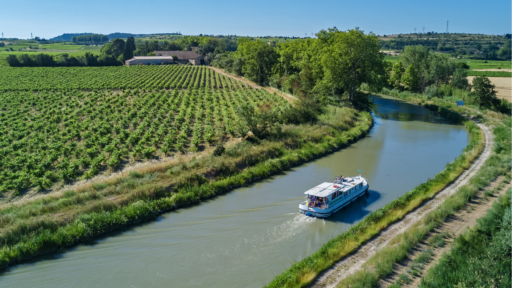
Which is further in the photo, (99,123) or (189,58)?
(189,58)

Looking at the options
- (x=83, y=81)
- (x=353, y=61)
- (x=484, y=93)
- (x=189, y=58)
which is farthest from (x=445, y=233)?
(x=189, y=58)

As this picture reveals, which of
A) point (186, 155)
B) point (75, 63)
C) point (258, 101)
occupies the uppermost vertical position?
point (75, 63)

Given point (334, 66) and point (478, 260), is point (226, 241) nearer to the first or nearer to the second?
point (478, 260)

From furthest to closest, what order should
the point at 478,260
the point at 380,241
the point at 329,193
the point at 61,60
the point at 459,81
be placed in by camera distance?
the point at 61,60 → the point at 459,81 → the point at 329,193 → the point at 380,241 → the point at 478,260

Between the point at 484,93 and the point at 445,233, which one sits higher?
the point at 484,93

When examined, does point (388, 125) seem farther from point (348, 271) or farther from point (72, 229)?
point (72, 229)

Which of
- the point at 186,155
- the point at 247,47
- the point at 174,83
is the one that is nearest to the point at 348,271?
the point at 186,155

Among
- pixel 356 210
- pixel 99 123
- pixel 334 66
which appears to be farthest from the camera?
pixel 334 66

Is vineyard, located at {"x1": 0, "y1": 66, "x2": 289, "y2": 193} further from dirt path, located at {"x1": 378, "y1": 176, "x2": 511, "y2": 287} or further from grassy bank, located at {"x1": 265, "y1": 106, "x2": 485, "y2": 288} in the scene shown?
dirt path, located at {"x1": 378, "y1": 176, "x2": 511, "y2": 287}
